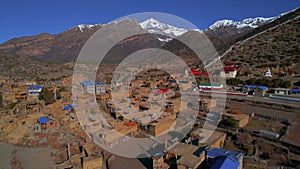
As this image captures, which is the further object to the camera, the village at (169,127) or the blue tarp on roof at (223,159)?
the village at (169,127)

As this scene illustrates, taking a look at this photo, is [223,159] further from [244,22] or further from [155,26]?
[244,22]

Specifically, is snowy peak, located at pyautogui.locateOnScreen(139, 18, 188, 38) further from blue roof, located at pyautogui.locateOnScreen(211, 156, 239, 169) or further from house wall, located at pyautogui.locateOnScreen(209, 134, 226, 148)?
blue roof, located at pyautogui.locateOnScreen(211, 156, 239, 169)

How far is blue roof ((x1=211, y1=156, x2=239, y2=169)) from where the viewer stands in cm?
624

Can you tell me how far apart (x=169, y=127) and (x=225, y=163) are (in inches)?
188

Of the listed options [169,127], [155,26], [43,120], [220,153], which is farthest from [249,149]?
[155,26]

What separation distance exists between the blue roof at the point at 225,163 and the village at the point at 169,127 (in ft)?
0.10

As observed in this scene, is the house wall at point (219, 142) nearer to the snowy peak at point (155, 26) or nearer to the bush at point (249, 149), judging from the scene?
the bush at point (249, 149)

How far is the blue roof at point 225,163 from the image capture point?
624cm

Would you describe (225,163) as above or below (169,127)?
below

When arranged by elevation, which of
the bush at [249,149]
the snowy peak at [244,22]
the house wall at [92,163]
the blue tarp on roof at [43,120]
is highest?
the snowy peak at [244,22]

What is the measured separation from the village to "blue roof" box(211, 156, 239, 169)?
0.03 m

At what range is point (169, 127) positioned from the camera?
1097 centimetres

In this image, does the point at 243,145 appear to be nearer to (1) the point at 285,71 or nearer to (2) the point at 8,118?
(2) the point at 8,118

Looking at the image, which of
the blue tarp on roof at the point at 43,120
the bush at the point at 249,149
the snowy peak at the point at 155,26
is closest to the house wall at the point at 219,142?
the bush at the point at 249,149
